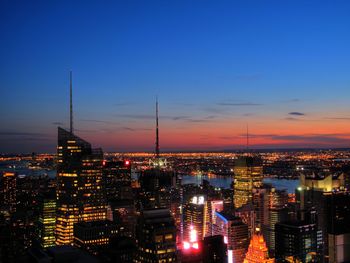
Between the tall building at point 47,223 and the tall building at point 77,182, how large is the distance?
1.15m

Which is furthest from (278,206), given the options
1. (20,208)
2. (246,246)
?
(20,208)

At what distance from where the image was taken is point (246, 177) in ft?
177

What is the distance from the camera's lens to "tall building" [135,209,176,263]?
17719 millimetres

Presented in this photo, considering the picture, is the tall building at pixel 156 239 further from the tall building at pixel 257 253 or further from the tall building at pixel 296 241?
the tall building at pixel 296 241

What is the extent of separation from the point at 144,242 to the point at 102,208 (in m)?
18.4

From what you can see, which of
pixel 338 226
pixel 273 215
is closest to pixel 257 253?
pixel 338 226

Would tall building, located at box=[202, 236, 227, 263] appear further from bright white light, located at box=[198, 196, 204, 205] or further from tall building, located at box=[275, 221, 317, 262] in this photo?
bright white light, located at box=[198, 196, 204, 205]

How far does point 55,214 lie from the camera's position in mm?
34812

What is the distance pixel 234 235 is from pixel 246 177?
23946mm

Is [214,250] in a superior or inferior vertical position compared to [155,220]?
inferior

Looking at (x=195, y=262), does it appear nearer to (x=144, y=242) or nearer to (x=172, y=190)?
(x=144, y=242)

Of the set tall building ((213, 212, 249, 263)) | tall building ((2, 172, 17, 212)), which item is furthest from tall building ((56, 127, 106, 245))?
tall building ((213, 212, 249, 263))

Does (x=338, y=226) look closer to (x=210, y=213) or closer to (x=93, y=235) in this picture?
(x=210, y=213)

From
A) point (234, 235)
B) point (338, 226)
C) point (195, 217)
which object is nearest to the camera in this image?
point (234, 235)
